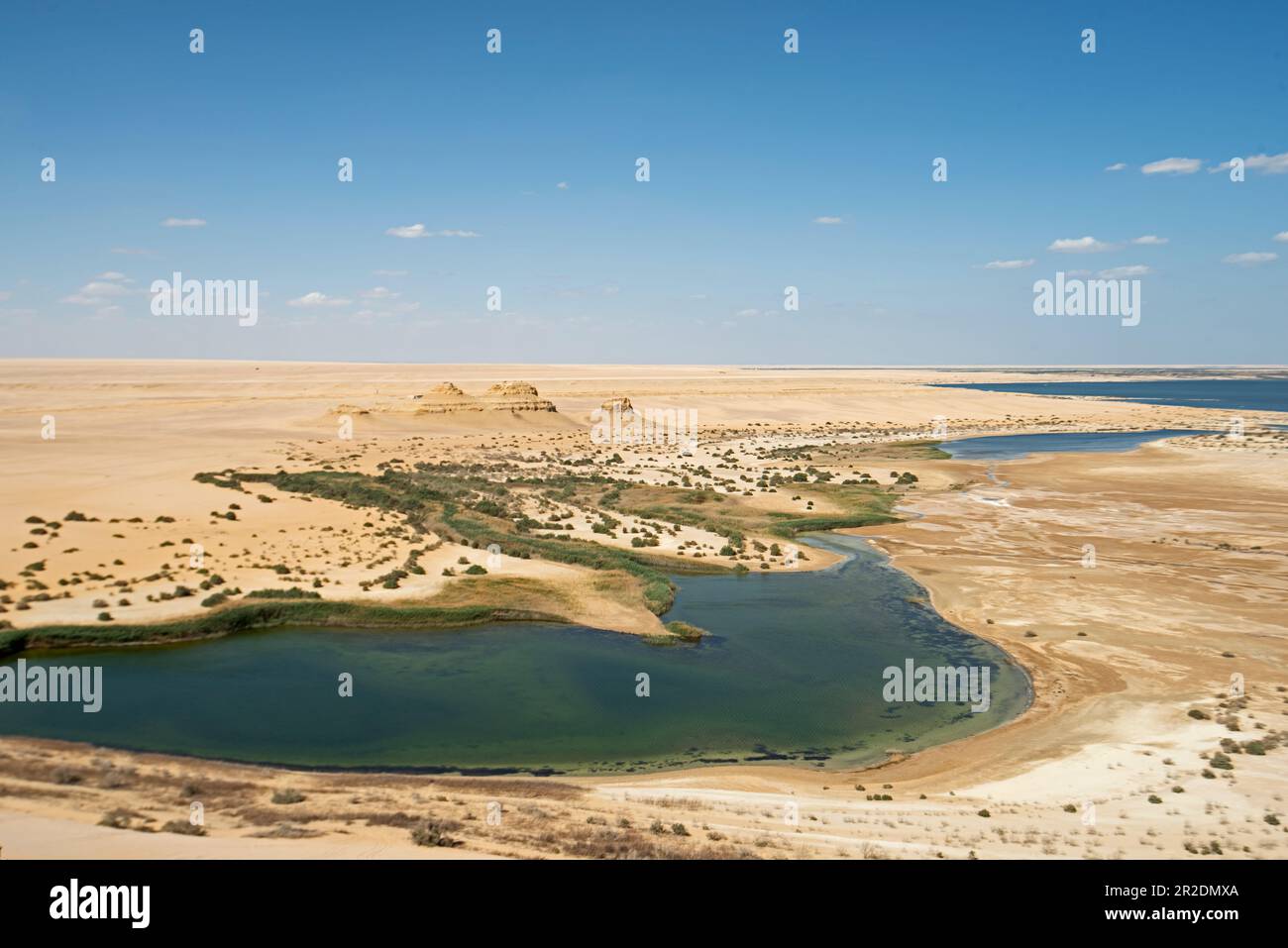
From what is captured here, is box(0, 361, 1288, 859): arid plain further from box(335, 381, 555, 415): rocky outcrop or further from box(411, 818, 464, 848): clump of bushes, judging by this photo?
box(335, 381, 555, 415): rocky outcrop

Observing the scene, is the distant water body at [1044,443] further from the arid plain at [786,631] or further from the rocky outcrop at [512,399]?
the rocky outcrop at [512,399]

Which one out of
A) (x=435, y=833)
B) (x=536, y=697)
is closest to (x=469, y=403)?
(x=536, y=697)

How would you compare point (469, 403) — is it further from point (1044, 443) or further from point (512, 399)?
point (1044, 443)

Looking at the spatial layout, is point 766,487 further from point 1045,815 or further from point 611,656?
point 1045,815

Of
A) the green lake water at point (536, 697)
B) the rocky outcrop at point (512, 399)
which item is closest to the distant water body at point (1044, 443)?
the rocky outcrop at point (512, 399)

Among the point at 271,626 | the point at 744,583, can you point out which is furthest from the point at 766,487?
the point at 271,626
